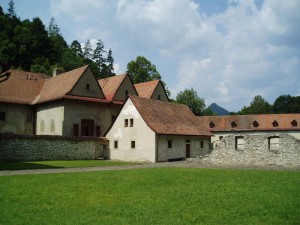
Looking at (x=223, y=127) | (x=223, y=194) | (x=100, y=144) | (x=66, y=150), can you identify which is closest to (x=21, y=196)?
(x=223, y=194)

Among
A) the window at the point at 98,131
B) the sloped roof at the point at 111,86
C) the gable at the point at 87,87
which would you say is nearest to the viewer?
the gable at the point at 87,87

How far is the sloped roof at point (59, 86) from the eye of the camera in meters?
42.4

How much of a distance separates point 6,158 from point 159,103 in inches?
742

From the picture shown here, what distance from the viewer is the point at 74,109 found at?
1645 inches

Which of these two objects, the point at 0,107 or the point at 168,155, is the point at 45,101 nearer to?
the point at 0,107

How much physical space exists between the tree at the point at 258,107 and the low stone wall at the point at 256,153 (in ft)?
266

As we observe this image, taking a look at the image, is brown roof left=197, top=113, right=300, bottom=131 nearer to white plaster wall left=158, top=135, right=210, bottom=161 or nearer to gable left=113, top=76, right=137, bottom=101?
gable left=113, top=76, right=137, bottom=101

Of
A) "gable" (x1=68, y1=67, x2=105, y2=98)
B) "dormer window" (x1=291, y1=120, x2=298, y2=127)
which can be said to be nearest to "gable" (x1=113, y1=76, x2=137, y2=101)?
"gable" (x1=68, y1=67, x2=105, y2=98)

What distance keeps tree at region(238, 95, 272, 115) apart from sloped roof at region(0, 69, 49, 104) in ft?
258

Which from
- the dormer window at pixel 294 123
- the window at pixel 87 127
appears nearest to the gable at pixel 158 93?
the window at pixel 87 127

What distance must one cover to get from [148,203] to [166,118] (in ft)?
96.5

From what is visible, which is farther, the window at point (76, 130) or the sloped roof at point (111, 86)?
the sloped roof at point (111, 86)

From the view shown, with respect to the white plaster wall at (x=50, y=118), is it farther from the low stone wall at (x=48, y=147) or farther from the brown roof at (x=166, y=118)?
the brown roof at (x=166, y=118)

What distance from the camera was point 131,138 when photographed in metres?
38.0
